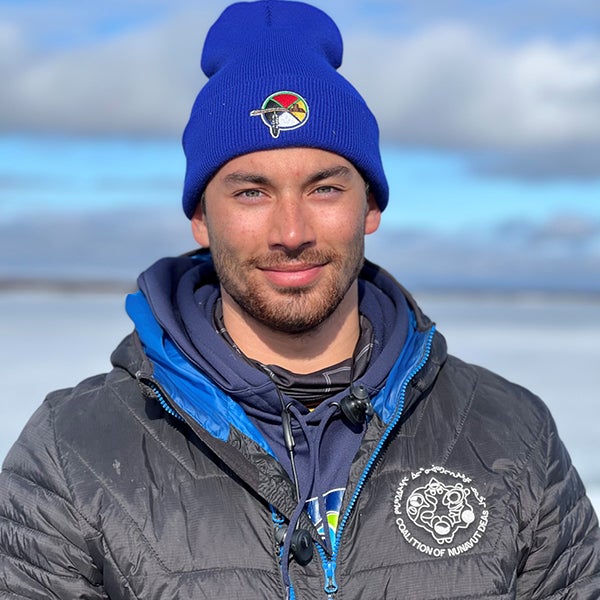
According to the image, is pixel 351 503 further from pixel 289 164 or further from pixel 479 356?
Answer: pixel 479 356

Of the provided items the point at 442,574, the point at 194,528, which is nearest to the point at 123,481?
the point at 194,528

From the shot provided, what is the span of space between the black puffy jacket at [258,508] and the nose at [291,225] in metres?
0.43

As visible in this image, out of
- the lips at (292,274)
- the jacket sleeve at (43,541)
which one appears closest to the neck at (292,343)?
the lips at (292,274)

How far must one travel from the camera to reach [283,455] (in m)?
2.36

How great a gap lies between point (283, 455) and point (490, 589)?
58 centimetres

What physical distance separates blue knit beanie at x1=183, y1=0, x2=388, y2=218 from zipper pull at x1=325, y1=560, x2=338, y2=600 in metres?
1.05

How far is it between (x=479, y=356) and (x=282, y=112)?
8.52m

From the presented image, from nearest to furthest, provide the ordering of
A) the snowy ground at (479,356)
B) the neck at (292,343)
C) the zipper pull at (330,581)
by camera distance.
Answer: the zipper pull at (330,581)
the neck at (292,343)
the snowy ground at (479,356)

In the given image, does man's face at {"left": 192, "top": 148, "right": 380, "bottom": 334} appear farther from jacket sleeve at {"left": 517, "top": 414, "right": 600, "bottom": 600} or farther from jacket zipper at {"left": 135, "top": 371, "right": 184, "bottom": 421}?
jacket sleeve at {"left": 517, "top": 414, "right": 600, "bottom": 600}

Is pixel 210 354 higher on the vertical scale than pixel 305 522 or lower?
higher

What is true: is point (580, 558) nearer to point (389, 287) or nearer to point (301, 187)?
point (389, 287)

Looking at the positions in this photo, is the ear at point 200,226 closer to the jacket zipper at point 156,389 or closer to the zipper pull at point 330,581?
the jacket zipper at point 156,389

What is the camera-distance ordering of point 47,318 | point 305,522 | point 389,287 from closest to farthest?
1. point 305,522
2. point 389,287
3. point 47,318

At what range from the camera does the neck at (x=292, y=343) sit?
259 cm
